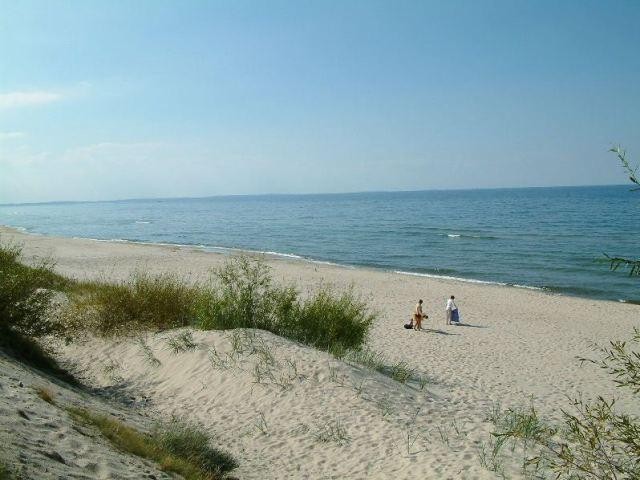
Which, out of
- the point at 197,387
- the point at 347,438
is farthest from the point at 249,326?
the point at 347,438


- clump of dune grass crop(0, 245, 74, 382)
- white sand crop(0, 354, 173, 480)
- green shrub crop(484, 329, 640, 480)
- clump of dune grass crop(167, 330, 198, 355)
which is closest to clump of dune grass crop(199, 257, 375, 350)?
clump of dune grass crop(167, 330, 198, 355)

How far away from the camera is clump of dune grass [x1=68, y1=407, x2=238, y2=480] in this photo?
216 inches

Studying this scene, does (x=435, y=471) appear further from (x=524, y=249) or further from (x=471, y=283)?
(x=524, y=249)

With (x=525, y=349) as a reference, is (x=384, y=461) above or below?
above

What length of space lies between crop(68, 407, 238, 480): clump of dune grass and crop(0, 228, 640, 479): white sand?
40 centimetres

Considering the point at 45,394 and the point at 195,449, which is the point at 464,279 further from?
the point at 45,394

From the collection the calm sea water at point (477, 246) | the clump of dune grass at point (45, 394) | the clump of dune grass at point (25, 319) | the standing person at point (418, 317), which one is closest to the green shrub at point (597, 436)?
the clump of dune grass at point (45, 394)

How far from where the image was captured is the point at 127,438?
5816 millimetres

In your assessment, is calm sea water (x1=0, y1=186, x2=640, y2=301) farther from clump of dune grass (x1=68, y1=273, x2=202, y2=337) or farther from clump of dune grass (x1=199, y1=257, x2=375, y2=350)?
clump of dune grass (x1=68, y1=273, x2=202, y2=337)

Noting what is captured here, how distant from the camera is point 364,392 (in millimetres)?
8352

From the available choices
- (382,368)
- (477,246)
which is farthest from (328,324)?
(477,246)

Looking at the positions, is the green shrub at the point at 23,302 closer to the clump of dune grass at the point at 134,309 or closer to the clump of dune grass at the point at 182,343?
the clump of dune grass at the point at 134,309

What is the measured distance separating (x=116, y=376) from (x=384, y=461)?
18.7 feet

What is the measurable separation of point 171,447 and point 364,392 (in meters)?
3.43
